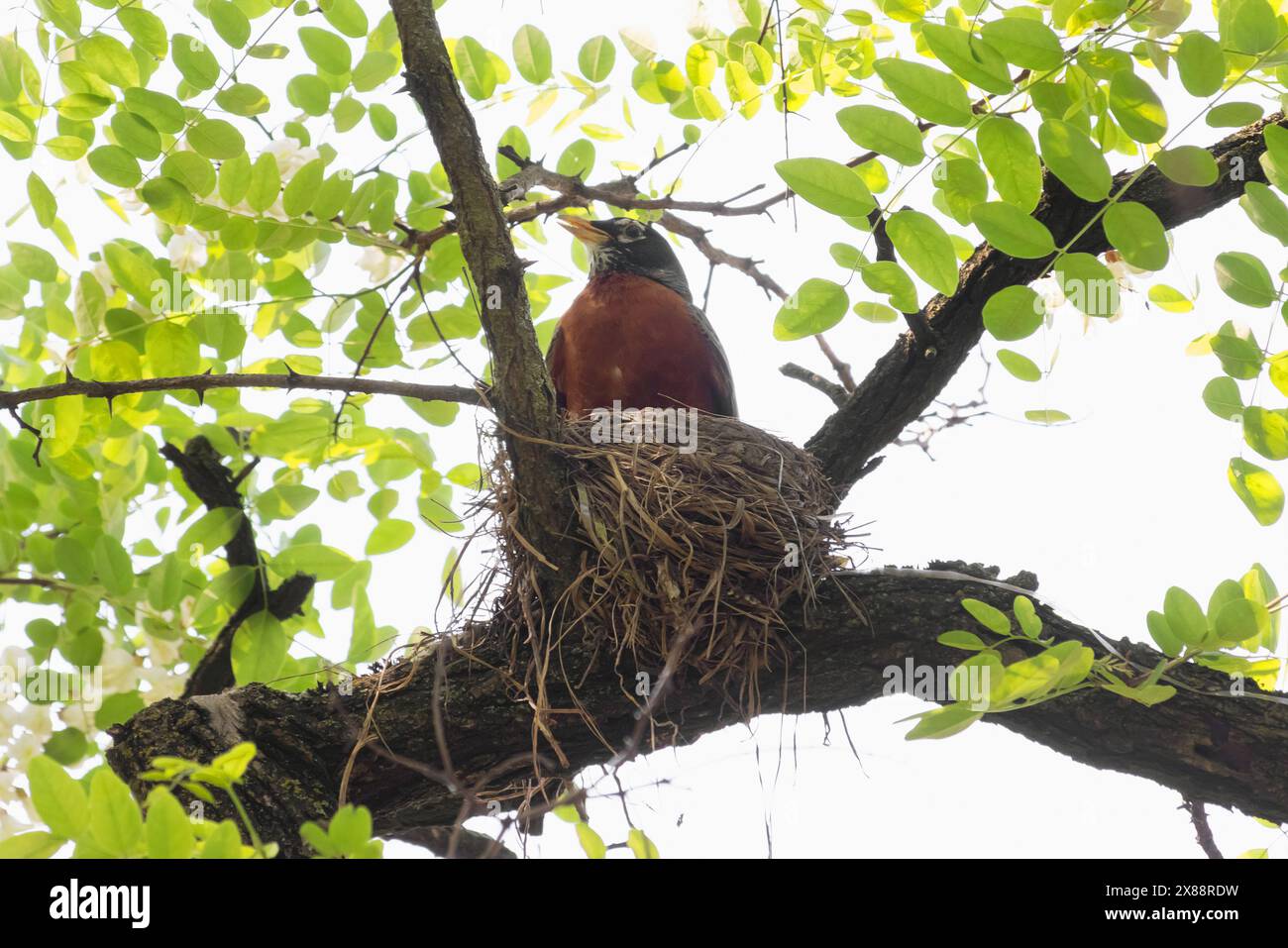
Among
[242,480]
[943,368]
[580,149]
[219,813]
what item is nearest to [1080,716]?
[943,368]

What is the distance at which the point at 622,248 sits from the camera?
571 centimetres

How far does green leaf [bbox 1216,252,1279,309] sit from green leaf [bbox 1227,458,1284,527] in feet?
1.50

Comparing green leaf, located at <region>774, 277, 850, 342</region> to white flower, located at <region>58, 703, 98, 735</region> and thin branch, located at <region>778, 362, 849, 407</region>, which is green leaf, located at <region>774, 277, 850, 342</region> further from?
white flower, located at <region>58, 703, 98, 735</region>

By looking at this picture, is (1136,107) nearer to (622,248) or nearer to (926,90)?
(926,90)

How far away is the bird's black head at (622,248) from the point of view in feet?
18.1

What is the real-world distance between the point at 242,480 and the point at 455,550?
4.17 ft

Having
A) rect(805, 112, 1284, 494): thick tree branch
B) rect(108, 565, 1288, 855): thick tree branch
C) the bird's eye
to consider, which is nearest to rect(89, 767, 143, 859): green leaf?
rect(108, 565, 1288, 855): thick tree branch

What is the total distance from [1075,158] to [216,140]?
2.53 meters

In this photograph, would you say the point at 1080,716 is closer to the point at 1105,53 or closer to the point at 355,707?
the point at 1105,53

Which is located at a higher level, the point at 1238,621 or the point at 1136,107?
the point at 1136,107

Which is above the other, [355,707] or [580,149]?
[580,149]

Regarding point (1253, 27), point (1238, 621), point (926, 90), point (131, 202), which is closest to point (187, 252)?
point (131, 202)

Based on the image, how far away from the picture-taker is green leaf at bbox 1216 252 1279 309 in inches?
118
